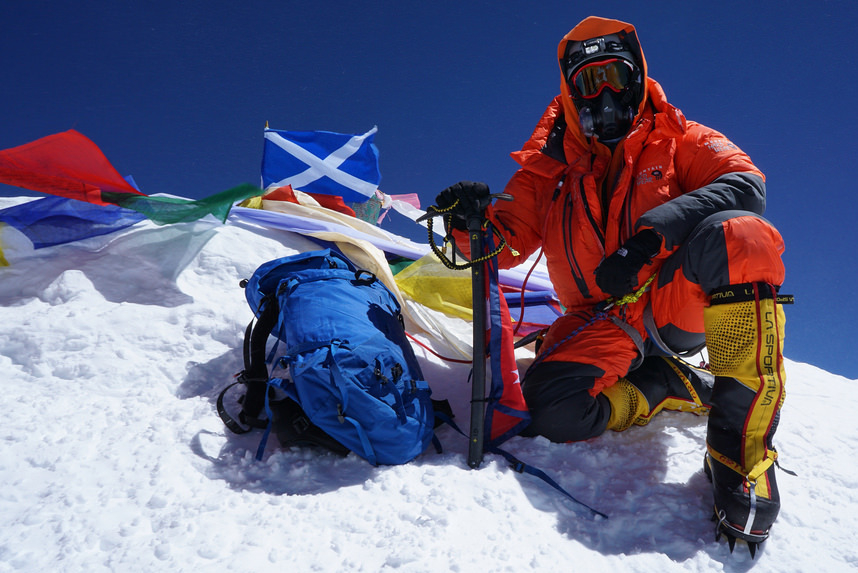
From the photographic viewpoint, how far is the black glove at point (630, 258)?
6.65ft

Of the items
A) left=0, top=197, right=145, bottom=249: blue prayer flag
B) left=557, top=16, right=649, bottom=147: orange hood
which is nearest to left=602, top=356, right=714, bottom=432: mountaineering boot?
left=557, top=16, right=649, bottom=147: orange hood

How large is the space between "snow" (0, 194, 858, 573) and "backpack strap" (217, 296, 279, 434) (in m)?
0.05

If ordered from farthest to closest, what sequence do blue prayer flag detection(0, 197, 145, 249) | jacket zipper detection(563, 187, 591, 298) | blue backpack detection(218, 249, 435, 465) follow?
blue prayer flag detection(0, 197, 145, 249) → jacket zipper detection(563, 187, 591, 298) → blue backpack detection(218, 249, 435, 465)

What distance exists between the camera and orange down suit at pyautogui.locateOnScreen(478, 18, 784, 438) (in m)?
1.95

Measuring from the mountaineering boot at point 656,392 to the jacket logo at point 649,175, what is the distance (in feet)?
2.60

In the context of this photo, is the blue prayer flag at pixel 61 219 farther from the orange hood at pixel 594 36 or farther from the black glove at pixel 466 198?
the orange hood at pixel 594 36

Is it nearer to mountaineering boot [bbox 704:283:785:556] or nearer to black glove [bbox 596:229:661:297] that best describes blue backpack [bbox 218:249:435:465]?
black glove [bbox 596:229:661:297]

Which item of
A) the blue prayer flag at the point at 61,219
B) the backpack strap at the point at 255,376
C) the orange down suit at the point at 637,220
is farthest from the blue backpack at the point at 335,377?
the blue prayer flag at the point at 61,219

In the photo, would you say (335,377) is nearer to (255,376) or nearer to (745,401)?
(255,376)

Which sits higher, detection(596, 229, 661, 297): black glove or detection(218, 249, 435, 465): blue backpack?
detection(596, 229, 661, 297): black glove

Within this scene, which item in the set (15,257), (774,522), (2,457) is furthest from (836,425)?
(15,257)

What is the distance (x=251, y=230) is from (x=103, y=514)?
2.68 meters

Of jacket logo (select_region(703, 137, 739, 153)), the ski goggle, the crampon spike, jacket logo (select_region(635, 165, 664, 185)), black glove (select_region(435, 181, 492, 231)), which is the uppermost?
the ski goggle

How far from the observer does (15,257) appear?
10.0 feet
